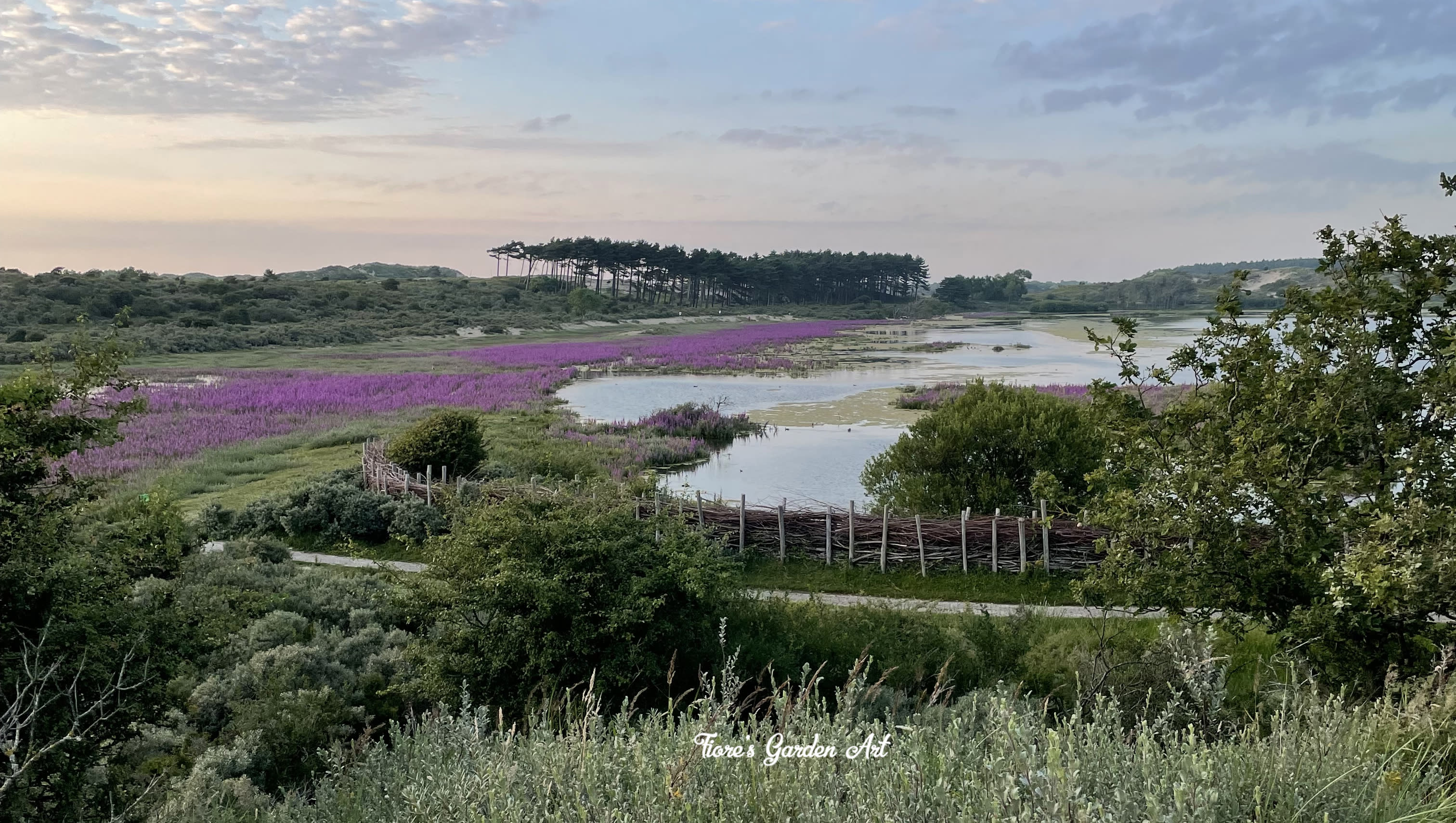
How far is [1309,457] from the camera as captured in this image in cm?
827

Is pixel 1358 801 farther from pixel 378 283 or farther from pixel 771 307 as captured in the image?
pixel 771 307

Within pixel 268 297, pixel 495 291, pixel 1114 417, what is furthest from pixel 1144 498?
pixel 495 291

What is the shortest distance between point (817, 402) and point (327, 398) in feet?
65.4

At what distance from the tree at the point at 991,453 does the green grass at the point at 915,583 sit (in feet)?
7.32

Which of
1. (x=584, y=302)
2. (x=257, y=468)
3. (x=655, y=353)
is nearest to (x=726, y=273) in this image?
(x=584, y=302)

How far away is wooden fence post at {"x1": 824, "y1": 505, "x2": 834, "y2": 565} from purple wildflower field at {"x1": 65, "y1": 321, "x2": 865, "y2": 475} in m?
10.9

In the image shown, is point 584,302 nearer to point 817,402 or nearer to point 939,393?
point 817,402

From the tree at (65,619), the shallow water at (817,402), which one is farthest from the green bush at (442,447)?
the tree at (65,619)

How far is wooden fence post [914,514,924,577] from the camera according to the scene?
16.0 meters

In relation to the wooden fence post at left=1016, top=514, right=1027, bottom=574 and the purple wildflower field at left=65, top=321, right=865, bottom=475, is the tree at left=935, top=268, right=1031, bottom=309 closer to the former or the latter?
the purple wildflower field at left=65, top=321, right=865, bottom=475

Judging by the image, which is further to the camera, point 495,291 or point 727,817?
point 495,291

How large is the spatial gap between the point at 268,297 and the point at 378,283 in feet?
82.8

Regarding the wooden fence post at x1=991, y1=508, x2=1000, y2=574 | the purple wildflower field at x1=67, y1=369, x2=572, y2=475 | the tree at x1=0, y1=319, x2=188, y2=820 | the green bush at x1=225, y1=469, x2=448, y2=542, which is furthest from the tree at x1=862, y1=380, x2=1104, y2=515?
the purple wildflower field at x1=67, y1=369, x2=572, y2=475

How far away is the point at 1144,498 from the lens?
8.93 metres
